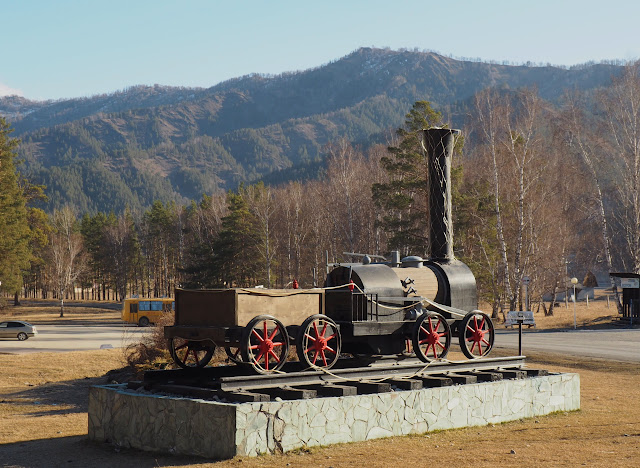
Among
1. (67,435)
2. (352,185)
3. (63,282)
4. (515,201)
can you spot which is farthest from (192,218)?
(67,435)

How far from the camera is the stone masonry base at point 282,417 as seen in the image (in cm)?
987

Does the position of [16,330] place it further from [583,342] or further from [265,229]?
[583,342]

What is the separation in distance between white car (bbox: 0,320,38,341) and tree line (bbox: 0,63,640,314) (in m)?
16.3

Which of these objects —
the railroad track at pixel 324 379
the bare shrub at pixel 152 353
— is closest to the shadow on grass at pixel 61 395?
the bare shrub at pixel 152 353

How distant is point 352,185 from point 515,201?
1929 cm

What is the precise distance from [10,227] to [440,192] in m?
53.6

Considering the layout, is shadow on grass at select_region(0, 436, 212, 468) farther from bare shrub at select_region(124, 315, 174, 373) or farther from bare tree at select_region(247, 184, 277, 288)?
bare tree at select_region(247, 184, 277, 288)

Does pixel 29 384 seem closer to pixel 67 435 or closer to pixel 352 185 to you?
pixel 67 435

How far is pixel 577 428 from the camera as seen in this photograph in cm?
1221

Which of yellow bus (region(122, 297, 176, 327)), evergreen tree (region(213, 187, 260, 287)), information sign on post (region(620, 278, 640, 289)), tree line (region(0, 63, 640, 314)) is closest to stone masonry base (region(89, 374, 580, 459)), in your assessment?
tree line (region(0, 63, 640, 314))

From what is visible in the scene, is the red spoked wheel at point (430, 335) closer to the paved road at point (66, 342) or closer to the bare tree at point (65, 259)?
the paved road at point (66, 342)

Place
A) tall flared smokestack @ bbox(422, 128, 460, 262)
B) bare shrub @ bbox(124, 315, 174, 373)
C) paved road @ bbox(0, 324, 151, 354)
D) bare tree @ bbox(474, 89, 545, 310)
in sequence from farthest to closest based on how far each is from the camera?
bare tree @ bbox(474, 89, 545, 310)
paved road @ bbox(0, 324, 151, 354)
bare shrub @ bbox(124, 315, 174, 373)
tall flared smokestack @ bbox(422, 128, 460, 262)

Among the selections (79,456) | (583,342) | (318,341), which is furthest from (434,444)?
(583,342)

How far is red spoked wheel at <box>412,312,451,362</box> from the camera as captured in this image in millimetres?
12609
